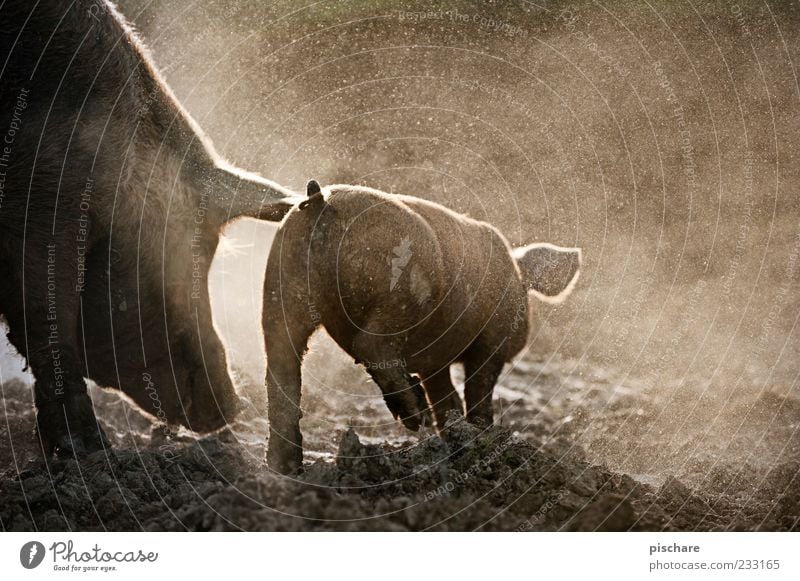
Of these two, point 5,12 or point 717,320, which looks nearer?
point 5,12

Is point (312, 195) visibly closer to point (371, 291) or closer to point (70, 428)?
point (371, 291)

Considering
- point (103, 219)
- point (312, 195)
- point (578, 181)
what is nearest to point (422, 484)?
point (312, 195)

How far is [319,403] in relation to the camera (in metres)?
6.17

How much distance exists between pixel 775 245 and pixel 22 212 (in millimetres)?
4961

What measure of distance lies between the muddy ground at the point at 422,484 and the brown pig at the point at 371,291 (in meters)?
0.26

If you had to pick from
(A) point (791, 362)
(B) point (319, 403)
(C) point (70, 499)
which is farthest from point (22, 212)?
(A) point (791, 362)

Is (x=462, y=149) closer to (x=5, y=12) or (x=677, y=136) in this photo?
(x=677, y=136)

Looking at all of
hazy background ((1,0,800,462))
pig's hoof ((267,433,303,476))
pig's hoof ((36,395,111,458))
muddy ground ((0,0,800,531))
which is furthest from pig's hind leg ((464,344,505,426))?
pig's hoof ((36,395,111,458))

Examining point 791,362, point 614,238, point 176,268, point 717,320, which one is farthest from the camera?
point 614,238

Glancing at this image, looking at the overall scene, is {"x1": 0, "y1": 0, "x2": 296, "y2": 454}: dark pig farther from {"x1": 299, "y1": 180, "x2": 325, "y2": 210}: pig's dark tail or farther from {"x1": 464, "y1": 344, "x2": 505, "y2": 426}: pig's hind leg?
{"x1": 464, "y1": 344, "x2": 505, "y2": 426}: pig's hind leg
